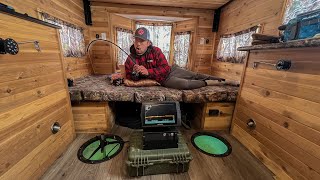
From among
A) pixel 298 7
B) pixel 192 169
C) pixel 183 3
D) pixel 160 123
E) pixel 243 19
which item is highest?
pixel 183 3

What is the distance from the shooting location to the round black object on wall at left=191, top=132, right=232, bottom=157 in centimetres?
149

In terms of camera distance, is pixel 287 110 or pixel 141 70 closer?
pixel 287 110

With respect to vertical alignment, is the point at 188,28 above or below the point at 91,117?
above

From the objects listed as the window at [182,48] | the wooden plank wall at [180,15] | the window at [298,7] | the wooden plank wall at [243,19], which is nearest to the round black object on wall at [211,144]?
the wooden plank wall at [243,19]

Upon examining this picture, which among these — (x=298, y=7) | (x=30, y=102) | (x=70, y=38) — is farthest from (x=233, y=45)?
(x=30, y=102)

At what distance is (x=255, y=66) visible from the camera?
1437mm

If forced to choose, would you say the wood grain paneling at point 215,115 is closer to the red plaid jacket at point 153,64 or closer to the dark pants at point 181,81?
the dark pants at point 181,81

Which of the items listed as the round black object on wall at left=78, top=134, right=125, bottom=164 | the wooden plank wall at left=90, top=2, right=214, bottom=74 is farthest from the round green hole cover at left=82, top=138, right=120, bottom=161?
the wooden plank wall at left=90, top=2, right=214, bottom=74

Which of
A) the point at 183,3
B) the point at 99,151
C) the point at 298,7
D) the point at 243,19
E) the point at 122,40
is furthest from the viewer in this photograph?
the point at 122,40

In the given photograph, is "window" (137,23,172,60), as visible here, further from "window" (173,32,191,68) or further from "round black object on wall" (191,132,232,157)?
"round black object on wall" (191,132,232,157)

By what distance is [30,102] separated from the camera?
1.04 meters

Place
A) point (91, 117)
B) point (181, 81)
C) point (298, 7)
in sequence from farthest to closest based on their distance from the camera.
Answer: point (181, 81)
point (91, 117)
point (298, 7)

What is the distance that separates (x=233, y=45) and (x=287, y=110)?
6.83 feet

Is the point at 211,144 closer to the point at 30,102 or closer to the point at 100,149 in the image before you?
the point at 100,149
